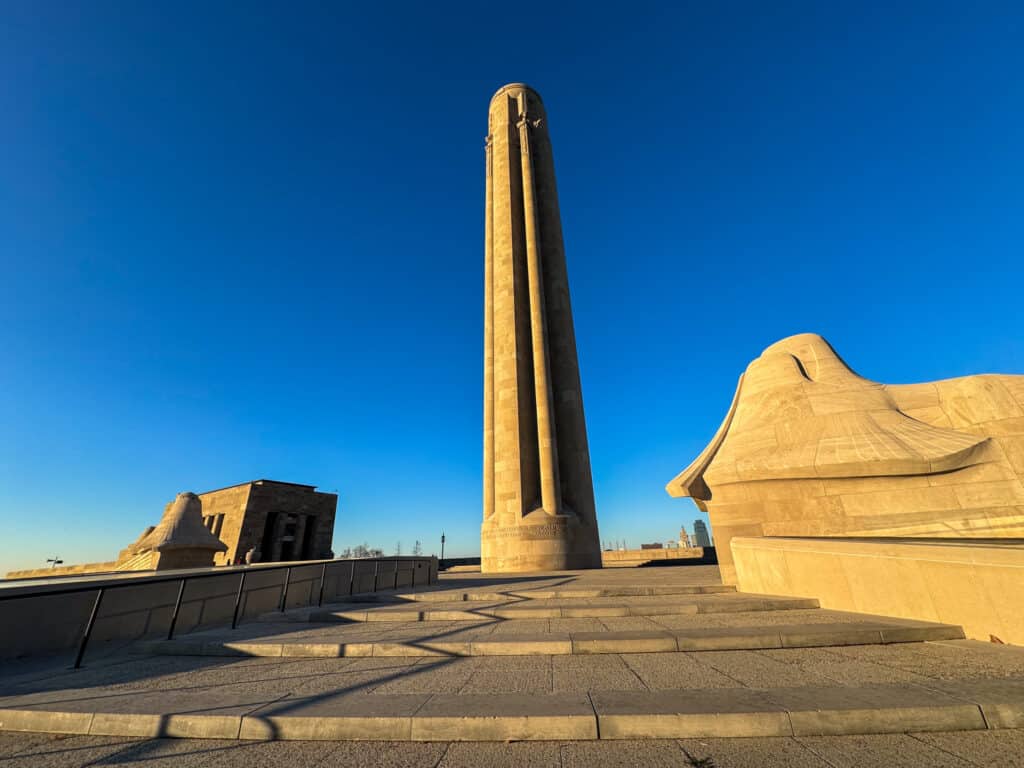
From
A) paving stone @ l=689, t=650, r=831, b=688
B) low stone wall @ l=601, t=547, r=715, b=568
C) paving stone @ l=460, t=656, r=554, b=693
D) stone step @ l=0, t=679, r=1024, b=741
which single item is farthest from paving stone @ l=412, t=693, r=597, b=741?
low stone wall @ l=601, t=547, r=715, b=568

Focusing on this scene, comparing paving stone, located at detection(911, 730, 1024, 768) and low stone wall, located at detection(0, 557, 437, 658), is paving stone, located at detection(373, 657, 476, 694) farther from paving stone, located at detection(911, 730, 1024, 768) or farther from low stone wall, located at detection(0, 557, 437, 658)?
low stone wall, located at detection(0, 557, 437, 658)

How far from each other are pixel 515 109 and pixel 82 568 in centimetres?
4867

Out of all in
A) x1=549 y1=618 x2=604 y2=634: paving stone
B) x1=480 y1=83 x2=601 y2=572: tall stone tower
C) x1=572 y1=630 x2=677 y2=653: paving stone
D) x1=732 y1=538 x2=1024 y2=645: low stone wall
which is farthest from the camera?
x1=480 y1=83 x2=601 y2=572: tall stone tower

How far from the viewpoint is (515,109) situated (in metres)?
26.8

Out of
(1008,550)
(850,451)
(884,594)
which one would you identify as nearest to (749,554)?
(884,594)

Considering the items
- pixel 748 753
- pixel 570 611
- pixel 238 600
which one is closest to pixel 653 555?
pixel 570 611

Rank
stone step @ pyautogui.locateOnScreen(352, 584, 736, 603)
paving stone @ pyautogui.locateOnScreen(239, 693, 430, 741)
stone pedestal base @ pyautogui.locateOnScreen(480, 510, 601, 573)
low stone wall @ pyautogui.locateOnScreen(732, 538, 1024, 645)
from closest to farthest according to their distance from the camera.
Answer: paving stone @ pyautogui.locateOnScreen(239, 693, 430, 741), low stone wall @ pyautogui.locateOnScreen(732, 538, 1024, 645), stone step @ pyautogui.locateOnScreen(352, 584, 736, 603), stone pedestal base @ pyautogui.locateOnScreen(480, 510, 601, 573)

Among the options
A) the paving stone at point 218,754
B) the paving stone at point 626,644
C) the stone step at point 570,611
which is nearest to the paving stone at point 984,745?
the paving stone at point 626,644

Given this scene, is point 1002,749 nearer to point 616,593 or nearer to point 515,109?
point 616,593

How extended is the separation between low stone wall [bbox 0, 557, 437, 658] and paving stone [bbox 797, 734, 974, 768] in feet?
28.1

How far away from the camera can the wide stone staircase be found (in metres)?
3.19

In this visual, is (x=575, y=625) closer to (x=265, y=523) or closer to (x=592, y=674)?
(x=592, y=674)

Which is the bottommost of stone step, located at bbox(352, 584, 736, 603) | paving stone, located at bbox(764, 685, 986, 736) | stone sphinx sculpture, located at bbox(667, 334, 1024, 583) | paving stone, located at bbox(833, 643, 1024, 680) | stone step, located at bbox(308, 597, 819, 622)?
paving stone, located at bbox(764, 685, 986, 736)

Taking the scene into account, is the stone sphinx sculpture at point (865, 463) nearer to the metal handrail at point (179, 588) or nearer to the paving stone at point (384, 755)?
the paving stone at point (384, 755)
